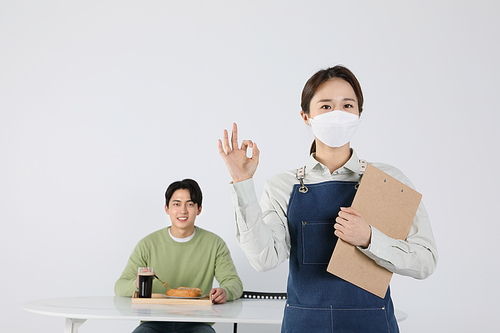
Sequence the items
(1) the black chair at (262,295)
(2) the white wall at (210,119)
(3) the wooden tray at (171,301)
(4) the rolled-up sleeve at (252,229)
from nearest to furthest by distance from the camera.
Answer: (4) the rolled-up sleeve at (252,229), (3) the wooden tray at (171,301), (1) the black chair at (262,295), (2) the white wall at (210,119)

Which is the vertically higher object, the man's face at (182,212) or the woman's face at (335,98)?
the woman's face at (335,98)

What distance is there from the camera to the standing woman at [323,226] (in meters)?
1.28

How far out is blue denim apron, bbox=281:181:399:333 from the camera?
4.37ft

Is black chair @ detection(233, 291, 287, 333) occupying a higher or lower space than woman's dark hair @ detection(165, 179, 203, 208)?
lower

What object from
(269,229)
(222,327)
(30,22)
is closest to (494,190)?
(222,327)

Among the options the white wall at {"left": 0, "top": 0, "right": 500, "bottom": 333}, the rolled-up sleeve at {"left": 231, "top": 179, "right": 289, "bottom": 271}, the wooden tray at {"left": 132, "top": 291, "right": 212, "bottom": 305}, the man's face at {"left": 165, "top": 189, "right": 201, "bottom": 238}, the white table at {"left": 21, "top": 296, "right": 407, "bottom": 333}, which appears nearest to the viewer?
the rolled-up sleeve at {"left": 231, "top": 179, "right": 289, "bottom": 271}

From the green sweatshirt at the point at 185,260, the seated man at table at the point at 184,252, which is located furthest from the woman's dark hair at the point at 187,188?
the green sweatshirt at the point at 185,260

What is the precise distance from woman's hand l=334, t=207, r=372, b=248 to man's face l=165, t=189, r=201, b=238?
193cm

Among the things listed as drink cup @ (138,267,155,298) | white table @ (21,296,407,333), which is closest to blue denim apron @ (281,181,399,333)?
white table @ (21,296,407,333)

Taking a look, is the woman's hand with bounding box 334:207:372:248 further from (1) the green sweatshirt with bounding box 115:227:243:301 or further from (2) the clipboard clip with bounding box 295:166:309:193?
(1) the green sweatshirt with bounding box 115:227:243:301

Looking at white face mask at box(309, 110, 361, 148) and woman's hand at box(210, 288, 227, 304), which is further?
woman's hand at box(210, 288, 227, 304)

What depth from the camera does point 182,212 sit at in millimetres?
3105

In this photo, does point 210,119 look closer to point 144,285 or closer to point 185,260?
Answer: point 185,260

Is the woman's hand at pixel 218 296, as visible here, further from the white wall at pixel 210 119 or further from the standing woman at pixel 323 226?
the white wall at pixel 210 119
